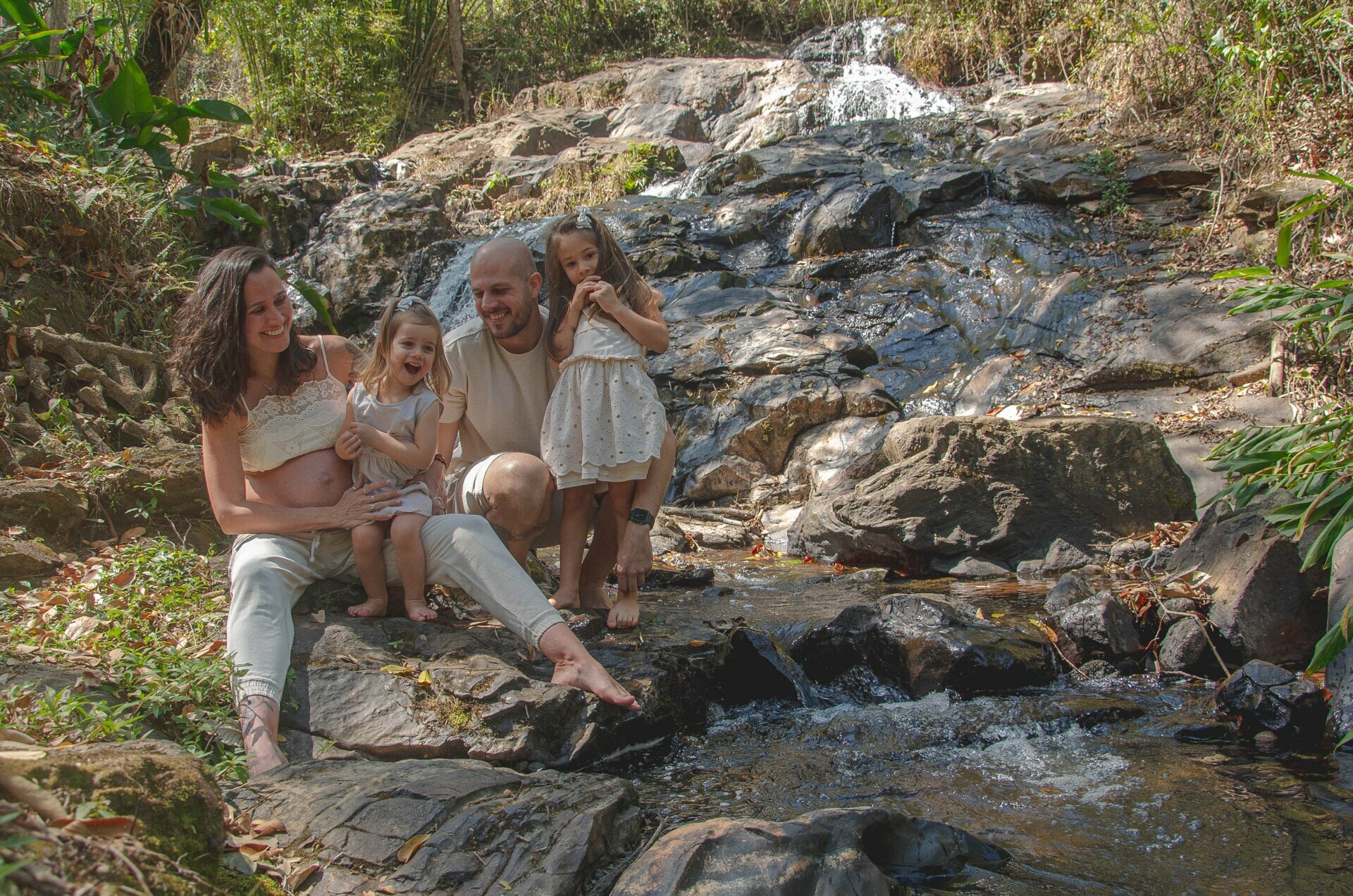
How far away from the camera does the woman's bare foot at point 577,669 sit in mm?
2891

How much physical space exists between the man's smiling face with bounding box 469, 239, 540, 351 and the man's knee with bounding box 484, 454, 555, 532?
547mm

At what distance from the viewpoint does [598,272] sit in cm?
363

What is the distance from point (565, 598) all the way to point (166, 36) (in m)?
8.35

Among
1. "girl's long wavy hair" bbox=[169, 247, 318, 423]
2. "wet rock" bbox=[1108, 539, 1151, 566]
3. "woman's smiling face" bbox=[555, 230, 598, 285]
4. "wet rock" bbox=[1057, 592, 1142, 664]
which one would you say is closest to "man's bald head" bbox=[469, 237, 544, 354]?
"woman's smiling face" bbox=[555, 230, 598, 285]

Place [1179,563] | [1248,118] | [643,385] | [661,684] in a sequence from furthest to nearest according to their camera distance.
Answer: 1. [1248,118]
2. [1179,563]
3. [643,385]
4. [661,684]

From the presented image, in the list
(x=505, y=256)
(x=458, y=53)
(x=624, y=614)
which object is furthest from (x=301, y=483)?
(x=458, y=53)

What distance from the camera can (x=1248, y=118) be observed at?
27.7 feet

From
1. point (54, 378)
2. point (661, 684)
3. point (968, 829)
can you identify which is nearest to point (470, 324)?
point (661, 684)

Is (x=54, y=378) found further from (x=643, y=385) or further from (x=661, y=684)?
(x=661, y=684)

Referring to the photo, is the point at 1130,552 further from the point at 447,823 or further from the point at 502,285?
the point at 447,823

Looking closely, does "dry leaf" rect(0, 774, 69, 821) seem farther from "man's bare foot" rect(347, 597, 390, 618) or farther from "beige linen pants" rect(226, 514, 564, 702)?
"man's bare foot" rect(347, 597, 390, 618)

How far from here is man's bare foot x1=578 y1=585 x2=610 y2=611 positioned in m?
3.78

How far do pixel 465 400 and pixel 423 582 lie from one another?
0.78 metres

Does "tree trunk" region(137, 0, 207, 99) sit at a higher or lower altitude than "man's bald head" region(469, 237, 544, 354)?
higher
